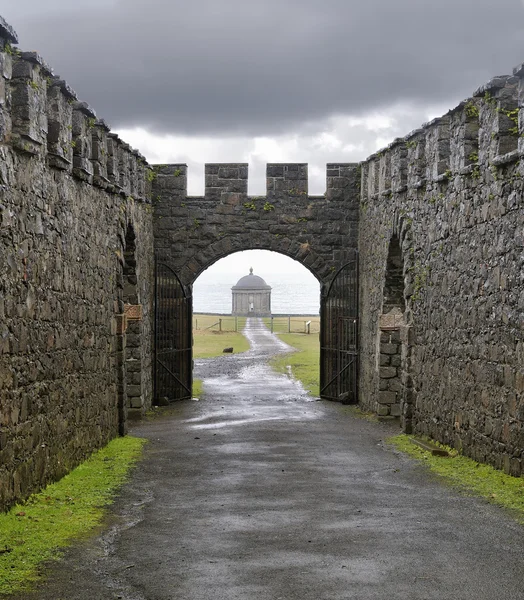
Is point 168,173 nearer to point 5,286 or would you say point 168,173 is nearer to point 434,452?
point 434,452

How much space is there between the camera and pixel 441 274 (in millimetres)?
11492

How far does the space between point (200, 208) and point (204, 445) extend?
7129 mm

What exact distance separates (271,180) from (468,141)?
7.98 m

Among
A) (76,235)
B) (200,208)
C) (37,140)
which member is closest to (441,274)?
(76,235)

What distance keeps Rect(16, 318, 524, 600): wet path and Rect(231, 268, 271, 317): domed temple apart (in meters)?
48.3

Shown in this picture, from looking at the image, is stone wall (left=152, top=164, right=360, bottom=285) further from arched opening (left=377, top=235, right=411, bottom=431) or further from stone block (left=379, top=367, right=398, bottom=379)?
stone block (left=379, top=367, right=398, bottom=379)

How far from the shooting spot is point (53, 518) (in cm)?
Result: 732

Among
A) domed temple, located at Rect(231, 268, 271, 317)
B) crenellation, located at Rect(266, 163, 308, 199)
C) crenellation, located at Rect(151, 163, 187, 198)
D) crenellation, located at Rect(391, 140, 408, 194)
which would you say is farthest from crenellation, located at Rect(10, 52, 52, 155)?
domed temple, located at Rect(231, 268, 271, 317)

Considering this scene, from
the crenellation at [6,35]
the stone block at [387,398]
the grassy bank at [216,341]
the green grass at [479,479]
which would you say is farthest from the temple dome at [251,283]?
the crenellation at [6,35]

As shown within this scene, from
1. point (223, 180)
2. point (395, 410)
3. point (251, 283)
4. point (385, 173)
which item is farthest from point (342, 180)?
point (251, 283)

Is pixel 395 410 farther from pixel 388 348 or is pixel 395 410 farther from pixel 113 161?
pixel 113 161

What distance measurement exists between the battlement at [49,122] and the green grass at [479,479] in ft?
16.0

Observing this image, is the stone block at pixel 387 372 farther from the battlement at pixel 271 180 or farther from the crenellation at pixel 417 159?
the battlement at pixel 271 180

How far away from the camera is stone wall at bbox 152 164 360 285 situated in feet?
58.5
